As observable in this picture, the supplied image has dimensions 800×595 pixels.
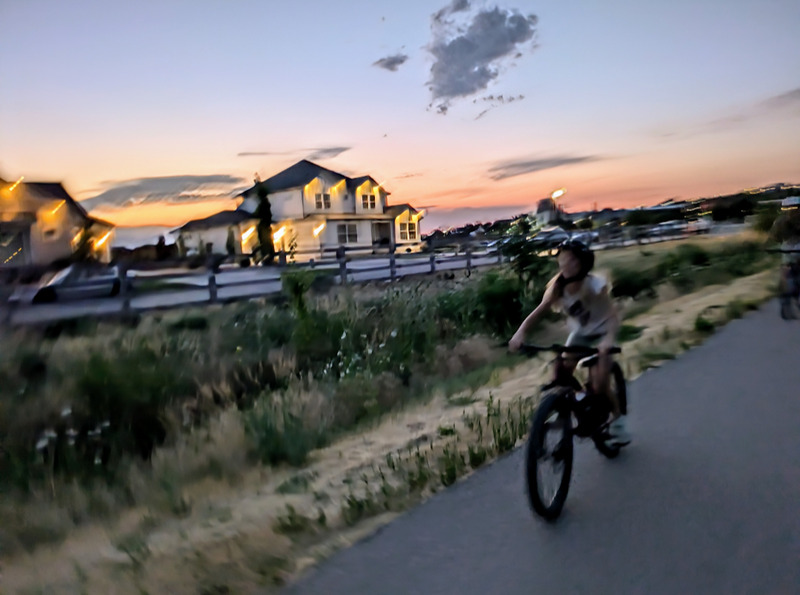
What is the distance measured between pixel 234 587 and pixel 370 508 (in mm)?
1272

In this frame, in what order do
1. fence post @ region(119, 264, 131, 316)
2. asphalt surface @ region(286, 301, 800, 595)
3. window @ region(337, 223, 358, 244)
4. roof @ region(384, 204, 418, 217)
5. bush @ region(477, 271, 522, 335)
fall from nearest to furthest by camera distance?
asphalt surface @ region(286, 301, 800, 595) < bush @ region(477, 271, 522, 335) < fence post @ region(119, 264, 131, 316) < window @ region(337, 223, 358, 244) < roof @ region(384, 204, 418, 217)

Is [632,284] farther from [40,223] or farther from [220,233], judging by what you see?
[40,223]

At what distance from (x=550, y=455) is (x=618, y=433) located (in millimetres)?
1201

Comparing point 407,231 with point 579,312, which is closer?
point 579,312

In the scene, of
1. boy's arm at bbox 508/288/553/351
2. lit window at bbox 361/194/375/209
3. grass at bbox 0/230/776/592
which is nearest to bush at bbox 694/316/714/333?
grass at bbox 0/230/776/592

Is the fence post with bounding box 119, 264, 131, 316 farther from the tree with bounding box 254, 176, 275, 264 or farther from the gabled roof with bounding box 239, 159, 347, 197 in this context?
the gabled roof with bounding box 239, 159, 347, 197

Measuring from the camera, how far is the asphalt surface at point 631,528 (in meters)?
3.84

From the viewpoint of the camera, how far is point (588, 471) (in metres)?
5.45

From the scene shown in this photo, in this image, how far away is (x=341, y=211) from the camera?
3791 cm

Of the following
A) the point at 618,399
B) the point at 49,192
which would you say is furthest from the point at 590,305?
the point at 49,192

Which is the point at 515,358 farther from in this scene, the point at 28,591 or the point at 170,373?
the point at 28,591

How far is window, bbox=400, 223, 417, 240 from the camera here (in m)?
38.9

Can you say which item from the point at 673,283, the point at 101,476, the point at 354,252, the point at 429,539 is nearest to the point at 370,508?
the point at 429,539

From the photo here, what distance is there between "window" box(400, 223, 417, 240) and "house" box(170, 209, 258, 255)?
54.6 ft
